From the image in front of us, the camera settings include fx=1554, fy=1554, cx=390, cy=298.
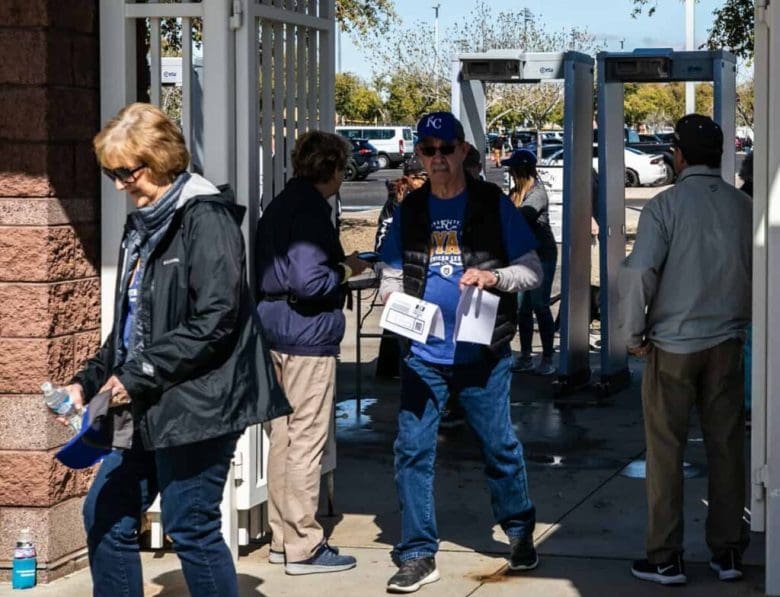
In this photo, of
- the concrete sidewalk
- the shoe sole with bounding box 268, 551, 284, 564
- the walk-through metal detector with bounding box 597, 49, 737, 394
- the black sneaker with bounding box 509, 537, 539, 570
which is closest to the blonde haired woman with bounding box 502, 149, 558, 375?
the walk-through metal detector with bounding box 597, 49, 737, 394

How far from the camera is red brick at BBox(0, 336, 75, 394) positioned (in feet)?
20.2

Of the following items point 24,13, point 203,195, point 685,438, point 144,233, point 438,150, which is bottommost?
point 685,438

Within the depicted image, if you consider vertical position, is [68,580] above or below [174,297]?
below

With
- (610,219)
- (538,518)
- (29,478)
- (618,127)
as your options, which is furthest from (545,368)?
(29,478)

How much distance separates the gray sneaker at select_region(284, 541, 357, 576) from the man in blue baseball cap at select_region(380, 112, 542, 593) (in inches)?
14.1

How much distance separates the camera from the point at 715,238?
6102mm

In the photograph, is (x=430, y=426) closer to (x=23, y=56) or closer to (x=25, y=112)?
(x=25, y=112)

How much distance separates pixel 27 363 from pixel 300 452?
118cm

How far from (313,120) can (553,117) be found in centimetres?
6619

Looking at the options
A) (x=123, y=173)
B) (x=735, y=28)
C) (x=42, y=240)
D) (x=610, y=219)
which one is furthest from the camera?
(x=735, y=28)

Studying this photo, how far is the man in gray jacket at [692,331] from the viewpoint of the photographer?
610cm

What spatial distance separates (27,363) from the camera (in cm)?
617

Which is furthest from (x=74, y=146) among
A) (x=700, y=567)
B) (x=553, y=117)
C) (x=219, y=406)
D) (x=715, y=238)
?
(x=553, y=117)

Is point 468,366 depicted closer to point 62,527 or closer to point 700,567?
point 700,567
